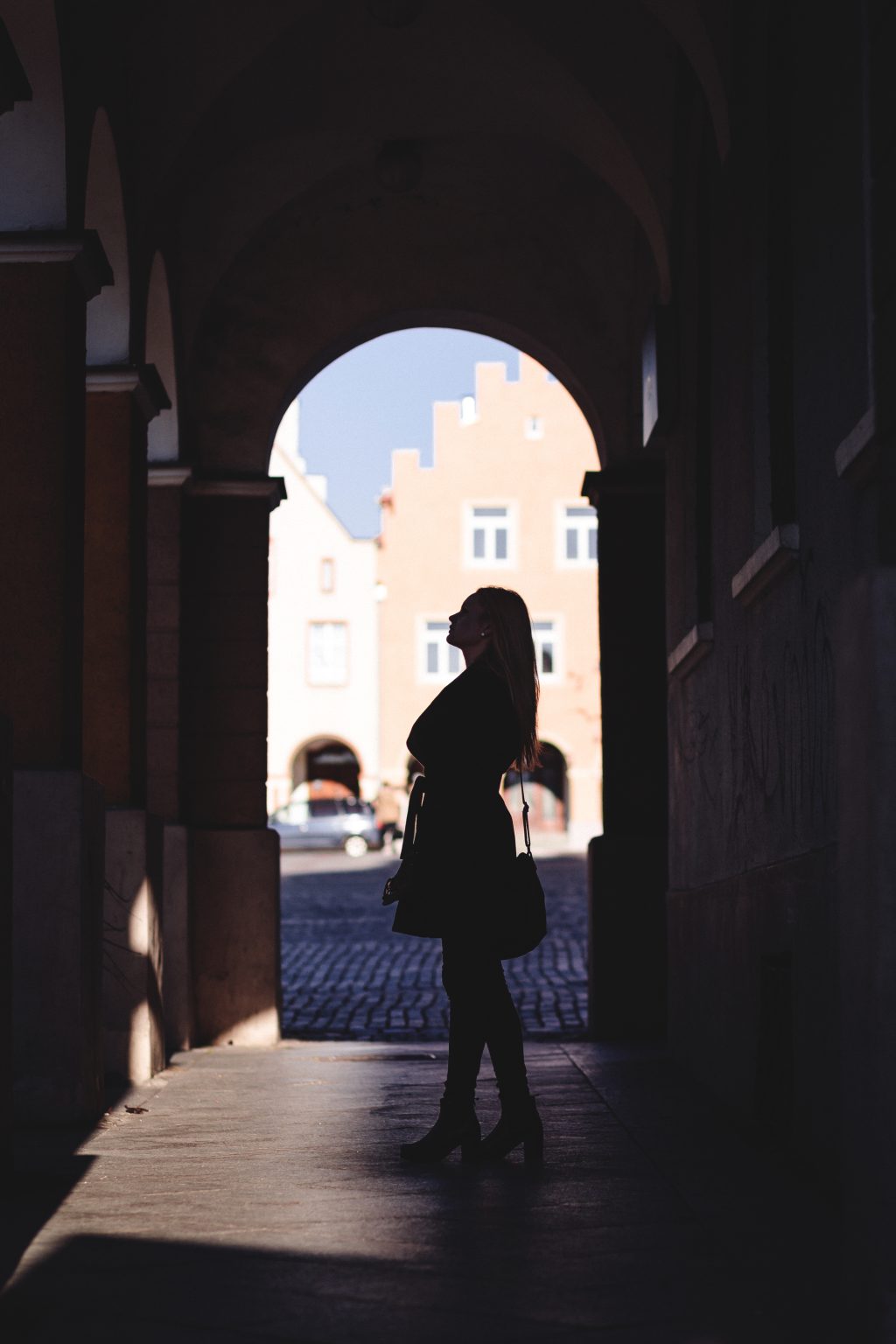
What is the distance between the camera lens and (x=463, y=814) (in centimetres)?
530

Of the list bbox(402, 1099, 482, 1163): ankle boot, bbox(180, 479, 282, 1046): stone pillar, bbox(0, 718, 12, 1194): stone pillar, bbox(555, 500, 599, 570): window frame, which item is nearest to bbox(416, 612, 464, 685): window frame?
bbox(555, 500, 599, 570): window frame

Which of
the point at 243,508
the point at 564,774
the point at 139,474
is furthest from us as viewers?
the point at 564,774

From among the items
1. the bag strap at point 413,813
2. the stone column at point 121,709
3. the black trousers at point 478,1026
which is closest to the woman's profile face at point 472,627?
the bag strap at point 413,813

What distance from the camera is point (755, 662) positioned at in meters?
6.62

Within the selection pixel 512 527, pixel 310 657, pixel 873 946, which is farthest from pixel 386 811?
pixel 873 946

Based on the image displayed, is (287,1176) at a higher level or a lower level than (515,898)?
lower

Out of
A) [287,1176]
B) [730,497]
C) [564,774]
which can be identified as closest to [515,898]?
[287,1176]

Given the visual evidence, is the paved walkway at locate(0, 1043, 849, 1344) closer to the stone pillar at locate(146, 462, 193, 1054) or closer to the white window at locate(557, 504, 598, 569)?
the stone pillar at locate(146, 462, 193, 1054)

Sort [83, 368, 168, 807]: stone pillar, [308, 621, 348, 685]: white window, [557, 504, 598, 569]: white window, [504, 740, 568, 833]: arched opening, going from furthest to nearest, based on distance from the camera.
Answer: [308, 621, 348, 685]: white window < [504, 740, 568, 833]: arched opening < [557, 504, 598, 569]: white window < [83, 368, 168, 807]: stone pillar

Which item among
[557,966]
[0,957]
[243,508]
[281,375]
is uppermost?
[281,375]

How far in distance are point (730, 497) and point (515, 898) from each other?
2.53m

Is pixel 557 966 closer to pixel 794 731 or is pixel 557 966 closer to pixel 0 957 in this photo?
pixel 794 731

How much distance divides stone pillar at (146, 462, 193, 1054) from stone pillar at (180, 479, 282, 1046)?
15cm

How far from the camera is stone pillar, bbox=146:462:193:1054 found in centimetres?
1021
